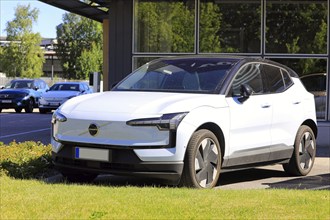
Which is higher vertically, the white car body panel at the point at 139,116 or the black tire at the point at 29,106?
the white car body panel at the point at 139,116

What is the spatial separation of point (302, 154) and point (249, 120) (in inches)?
63.7

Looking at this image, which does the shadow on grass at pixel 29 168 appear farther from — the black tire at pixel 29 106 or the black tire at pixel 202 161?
the black tire at pixel 29 106

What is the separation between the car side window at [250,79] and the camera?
7.40 metres

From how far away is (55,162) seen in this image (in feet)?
22.7

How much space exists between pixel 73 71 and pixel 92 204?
202 ft

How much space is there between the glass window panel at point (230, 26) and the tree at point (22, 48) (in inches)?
1666

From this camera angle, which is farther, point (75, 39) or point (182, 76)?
point (75, 39)

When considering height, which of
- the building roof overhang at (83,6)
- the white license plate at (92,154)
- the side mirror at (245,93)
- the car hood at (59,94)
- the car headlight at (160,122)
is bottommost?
the white license plate at (92,154)

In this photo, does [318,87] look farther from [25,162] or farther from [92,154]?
[92,154]

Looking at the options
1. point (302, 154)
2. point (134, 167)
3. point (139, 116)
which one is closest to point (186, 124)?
point (139, 116)

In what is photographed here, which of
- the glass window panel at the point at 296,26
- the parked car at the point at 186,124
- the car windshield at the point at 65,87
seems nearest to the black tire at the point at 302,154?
the parked car at the point at 186,124

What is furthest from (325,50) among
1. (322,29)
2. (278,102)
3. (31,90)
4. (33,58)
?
(33,58)

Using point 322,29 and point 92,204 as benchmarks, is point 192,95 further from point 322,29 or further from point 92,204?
point 322,29

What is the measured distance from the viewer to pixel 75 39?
66875mm
